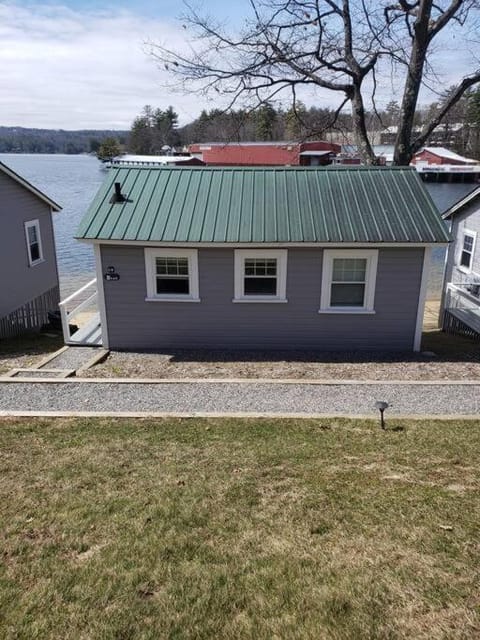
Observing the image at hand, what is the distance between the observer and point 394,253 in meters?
10.9

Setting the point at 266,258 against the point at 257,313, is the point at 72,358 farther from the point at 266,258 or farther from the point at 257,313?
the point at 266,258

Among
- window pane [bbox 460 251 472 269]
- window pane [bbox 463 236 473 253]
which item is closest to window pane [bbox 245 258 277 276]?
window pane [bbox 463 236 473 253]

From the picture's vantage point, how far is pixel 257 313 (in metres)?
11.4

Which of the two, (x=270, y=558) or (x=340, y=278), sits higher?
(x=340, y=278)

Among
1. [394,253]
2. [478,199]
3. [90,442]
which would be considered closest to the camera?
[90,442]

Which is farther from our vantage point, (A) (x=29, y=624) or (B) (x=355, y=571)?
(B) (x=355, y=571)

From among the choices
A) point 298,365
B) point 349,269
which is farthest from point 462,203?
point 298,365

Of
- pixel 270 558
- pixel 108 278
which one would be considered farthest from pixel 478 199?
pixel 270 558

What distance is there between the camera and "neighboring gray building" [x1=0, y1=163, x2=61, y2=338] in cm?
1537

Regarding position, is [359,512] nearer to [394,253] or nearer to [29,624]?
[29,624]

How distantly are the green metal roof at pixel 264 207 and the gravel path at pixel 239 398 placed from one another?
11.5ft

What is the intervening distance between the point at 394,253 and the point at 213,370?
16.1 feet

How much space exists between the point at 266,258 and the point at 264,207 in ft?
4.15

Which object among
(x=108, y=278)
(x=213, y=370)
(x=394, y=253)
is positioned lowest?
(x=213, y=370)
